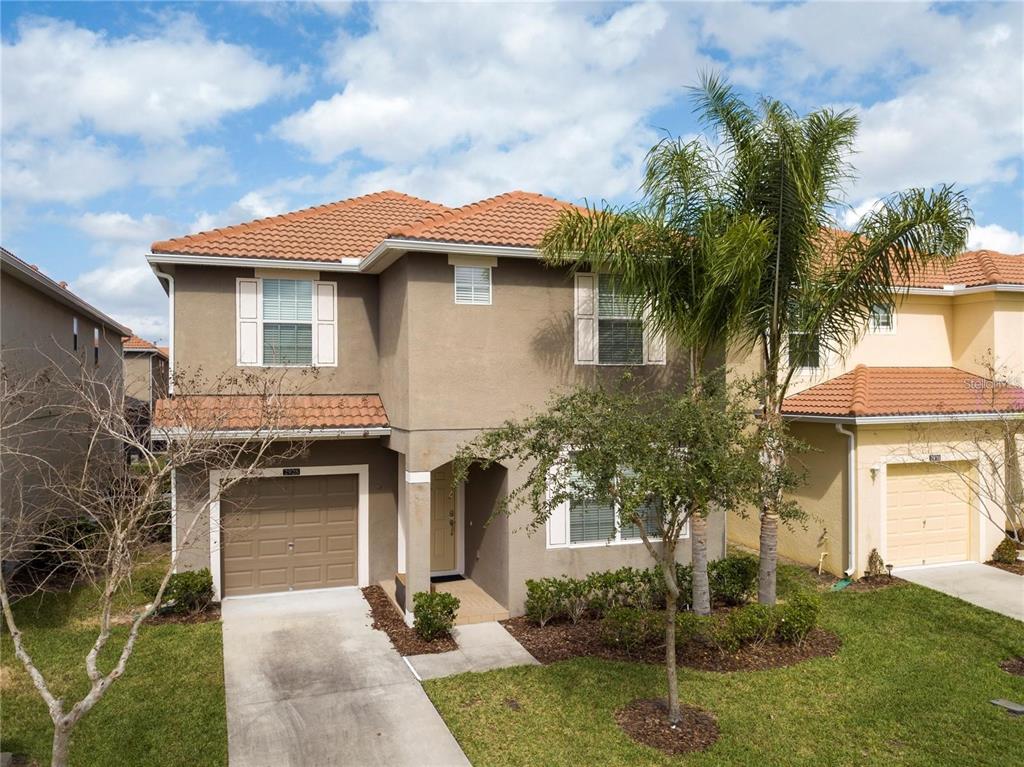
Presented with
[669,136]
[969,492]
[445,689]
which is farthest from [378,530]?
[969,492]

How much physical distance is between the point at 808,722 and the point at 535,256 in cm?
781

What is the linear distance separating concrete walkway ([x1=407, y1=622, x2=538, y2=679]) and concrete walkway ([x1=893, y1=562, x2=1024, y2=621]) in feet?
27.8

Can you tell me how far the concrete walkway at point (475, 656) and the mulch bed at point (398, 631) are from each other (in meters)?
0.17

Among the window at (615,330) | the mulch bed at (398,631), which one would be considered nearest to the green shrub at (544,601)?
the mulch bed at (398,631)

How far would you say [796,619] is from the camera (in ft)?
35.5

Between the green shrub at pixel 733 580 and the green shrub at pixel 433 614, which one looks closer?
the green shrub at pixel 433 614

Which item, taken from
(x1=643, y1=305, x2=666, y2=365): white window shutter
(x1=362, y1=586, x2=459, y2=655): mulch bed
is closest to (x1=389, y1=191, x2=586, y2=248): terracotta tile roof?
(x1=643, y1=305, x2=666, y2=365): white window shutter

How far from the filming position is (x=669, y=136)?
441 inches

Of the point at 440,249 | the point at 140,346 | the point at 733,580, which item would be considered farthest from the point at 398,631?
the point at 140,346

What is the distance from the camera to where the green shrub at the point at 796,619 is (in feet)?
35.6

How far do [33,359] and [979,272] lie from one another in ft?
71.2

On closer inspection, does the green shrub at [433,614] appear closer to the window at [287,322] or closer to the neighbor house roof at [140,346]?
the window at [287,322]

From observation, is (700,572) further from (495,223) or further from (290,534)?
(290,534)

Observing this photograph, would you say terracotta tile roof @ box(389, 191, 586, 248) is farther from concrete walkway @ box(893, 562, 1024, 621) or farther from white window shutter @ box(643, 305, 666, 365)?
concrete walkway @ box(893, 562, 1024, 621)
